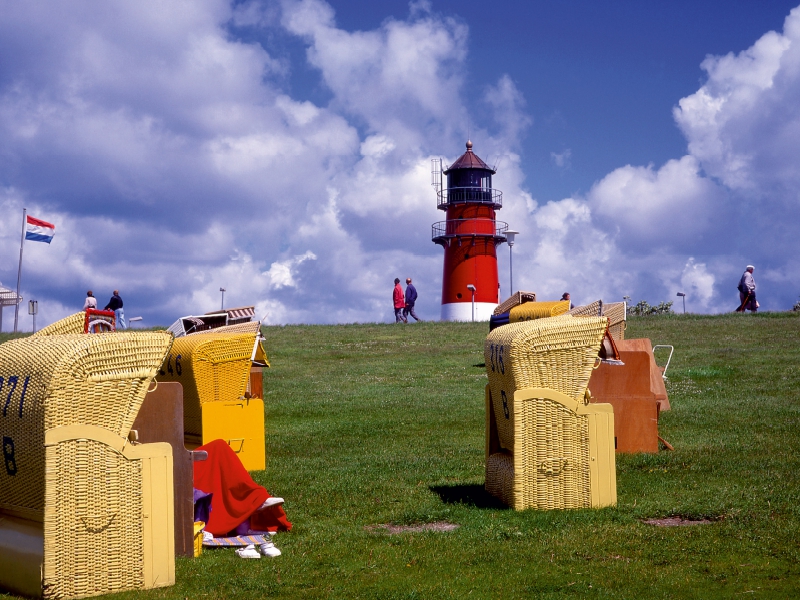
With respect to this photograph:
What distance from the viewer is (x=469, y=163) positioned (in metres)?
53.3

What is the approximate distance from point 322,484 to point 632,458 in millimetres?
4182

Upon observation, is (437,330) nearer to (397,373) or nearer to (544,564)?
(397,373)

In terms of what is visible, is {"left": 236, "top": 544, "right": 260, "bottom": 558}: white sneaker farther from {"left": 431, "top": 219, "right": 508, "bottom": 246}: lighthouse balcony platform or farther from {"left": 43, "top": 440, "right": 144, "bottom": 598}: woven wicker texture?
{"left": 431, "top": 219, "right": 508, "bottom": 246}: lighthouse balcony platform

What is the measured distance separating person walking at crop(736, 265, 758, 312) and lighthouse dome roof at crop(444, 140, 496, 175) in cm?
1894

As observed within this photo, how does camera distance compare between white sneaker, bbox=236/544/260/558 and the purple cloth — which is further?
the purple cloth

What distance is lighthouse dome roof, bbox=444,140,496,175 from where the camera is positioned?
2096 inches

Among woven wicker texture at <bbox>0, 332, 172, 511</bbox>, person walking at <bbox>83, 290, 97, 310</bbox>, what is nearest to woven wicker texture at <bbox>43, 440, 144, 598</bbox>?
woven wicker texture at <bbox>0, 332, 172, 511</bbox>

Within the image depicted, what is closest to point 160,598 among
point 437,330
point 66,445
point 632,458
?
point 66,445

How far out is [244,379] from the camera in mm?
12594

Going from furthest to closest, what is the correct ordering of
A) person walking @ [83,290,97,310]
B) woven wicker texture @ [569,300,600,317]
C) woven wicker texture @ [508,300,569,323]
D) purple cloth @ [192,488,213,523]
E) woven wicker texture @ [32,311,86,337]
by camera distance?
person walking @ [83,290,97,310] → woven wicker texture @ [508,300,569,323] → woven wicker texture @ [569,300,600,317] → woven wicker texture @ [32,311,86,337] → purple cloth @ [192,488,213,523]

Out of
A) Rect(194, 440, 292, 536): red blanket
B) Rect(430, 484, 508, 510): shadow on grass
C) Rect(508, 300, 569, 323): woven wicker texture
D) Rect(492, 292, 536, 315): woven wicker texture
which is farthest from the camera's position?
Rect(492, 292, 536, 315): woven wicker texture

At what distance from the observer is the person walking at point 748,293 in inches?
1499

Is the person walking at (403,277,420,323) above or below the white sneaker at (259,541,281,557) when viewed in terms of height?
above

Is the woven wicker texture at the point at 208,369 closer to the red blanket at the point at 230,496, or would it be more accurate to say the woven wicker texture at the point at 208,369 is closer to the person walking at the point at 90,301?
the red blanket at the point at 230,496
